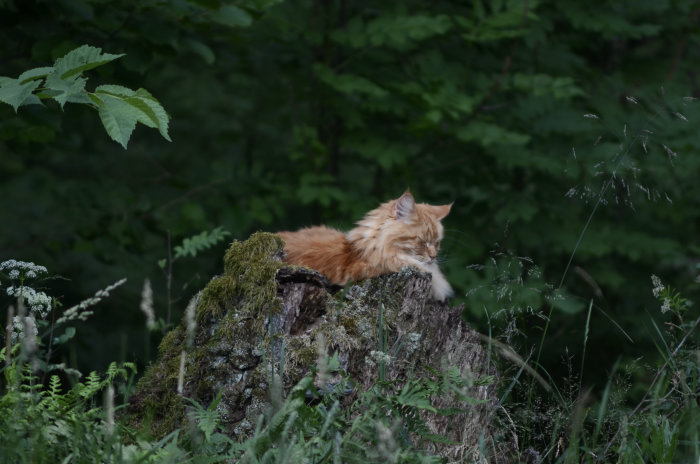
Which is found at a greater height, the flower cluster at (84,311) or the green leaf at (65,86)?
the green leaf at (65,86)

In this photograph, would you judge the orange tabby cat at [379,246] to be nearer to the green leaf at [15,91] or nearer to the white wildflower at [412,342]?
the white wildflower at [412,342]

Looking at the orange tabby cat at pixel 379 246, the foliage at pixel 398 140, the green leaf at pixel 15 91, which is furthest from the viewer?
the foliage at pixel 398 140

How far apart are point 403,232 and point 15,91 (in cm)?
218

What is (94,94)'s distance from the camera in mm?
2396

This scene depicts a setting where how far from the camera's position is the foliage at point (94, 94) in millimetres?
2346

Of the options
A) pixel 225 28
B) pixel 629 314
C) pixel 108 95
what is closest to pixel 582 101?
pixel 629 314

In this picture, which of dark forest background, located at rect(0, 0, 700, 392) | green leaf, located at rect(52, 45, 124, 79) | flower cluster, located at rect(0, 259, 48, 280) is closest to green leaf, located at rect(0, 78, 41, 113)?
green leaf, located at rect(52, 45, 124, 79)

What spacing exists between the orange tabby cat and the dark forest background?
1.13 metres

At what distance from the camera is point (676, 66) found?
716 cm

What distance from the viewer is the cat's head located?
12.6 ft

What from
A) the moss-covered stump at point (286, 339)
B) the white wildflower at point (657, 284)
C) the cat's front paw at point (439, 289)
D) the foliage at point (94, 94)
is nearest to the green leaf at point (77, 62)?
the foliage at point (94, 94)

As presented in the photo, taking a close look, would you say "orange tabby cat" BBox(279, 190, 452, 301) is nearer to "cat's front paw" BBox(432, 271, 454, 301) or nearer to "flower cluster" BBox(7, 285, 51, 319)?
"cat's front paw" BBox(432, 271, 454, 301)

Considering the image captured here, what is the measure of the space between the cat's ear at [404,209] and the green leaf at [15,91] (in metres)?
2.10

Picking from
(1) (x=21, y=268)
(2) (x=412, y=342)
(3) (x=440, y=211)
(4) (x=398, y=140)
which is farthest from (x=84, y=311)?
(4) (x=398, y=140)
